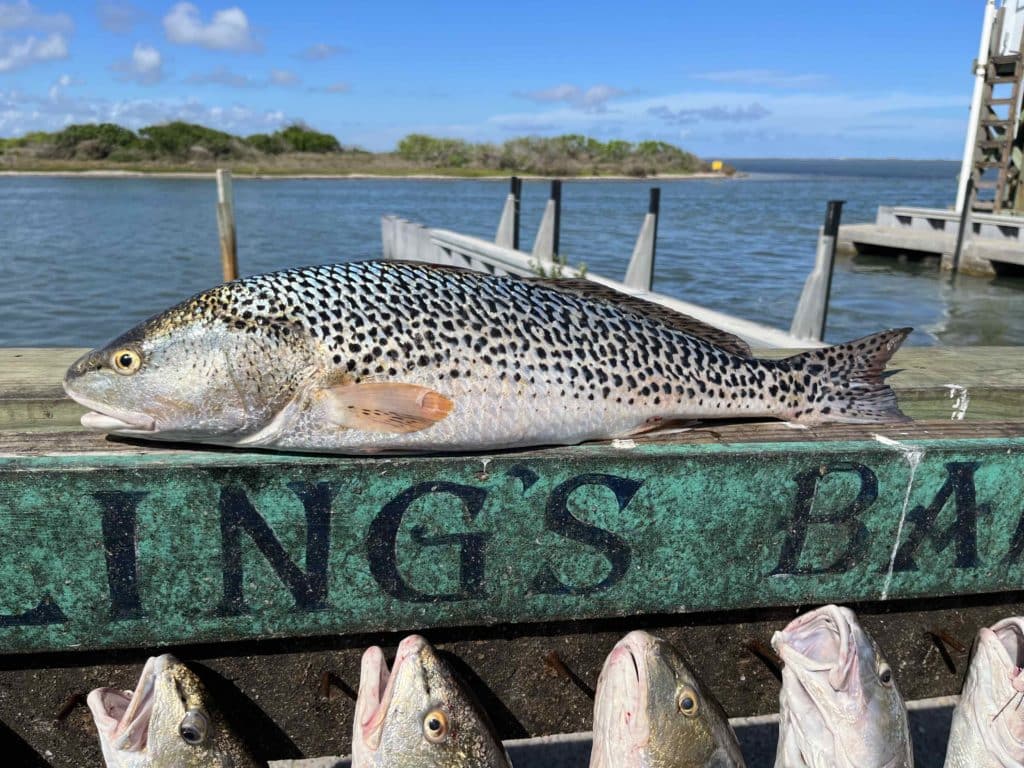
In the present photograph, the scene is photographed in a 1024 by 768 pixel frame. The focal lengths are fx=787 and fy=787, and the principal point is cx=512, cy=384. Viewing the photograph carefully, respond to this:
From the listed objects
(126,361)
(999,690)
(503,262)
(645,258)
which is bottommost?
(999,690)

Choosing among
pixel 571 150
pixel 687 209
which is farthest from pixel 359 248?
pixel 571 150

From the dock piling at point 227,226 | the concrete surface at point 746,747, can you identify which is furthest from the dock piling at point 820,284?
the dock piling at point 227,226

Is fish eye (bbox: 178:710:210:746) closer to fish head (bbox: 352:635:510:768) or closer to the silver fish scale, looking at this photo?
fish head (bbox: 352:635:510:768)

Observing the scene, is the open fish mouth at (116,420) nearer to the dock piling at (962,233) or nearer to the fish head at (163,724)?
the fish head at (163,724)

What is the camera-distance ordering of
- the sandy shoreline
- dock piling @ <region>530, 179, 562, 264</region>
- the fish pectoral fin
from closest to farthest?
1. the fish pectoral fin
2. dock piling @ <region>530, 179, 562, 264</region>
3. the sandy shoreline

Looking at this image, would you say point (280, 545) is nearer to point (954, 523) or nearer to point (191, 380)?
point (191, 380)

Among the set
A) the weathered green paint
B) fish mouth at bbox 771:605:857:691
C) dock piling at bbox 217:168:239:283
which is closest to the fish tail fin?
the weathered green paint

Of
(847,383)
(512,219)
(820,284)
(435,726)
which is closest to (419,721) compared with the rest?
(435,726)

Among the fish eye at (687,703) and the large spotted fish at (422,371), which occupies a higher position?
the large spotted fish at (422,371)
